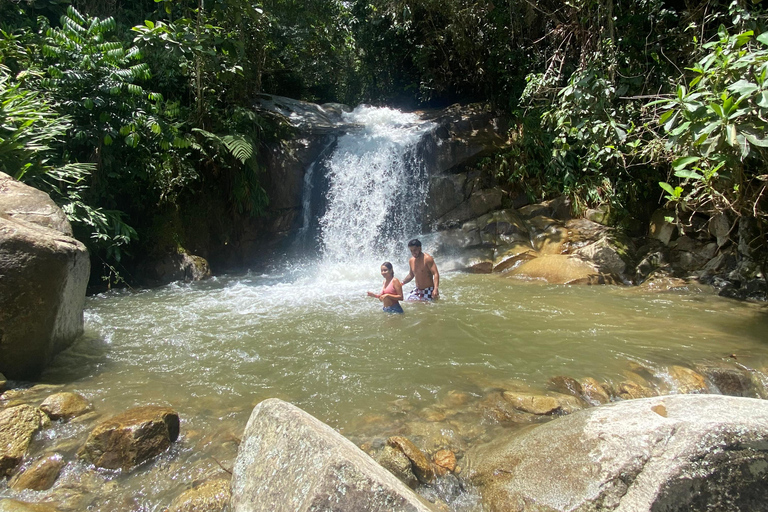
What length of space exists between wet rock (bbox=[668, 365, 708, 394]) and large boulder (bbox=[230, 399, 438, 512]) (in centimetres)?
309

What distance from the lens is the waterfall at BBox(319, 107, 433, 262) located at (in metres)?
11.5


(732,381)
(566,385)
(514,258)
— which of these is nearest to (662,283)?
(514,258)

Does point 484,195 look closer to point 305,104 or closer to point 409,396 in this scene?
point 305,104

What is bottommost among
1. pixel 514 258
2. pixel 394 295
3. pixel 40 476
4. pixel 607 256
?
pixel 40 476

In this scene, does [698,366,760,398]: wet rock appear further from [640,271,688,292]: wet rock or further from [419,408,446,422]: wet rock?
[640,271,688,292]: wet rock

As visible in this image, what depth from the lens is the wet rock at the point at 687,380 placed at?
13.5ft

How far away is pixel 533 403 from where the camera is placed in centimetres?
371

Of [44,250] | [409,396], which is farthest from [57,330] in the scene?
[409,396]

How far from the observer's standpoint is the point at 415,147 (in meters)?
12.4

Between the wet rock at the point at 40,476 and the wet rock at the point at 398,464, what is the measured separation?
81.8 inches

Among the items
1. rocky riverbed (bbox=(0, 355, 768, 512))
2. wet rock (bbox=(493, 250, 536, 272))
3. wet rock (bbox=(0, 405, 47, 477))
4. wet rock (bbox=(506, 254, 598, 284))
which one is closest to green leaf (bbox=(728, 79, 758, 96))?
rocky riverbed (bbox=(0, 355, 768, 512))

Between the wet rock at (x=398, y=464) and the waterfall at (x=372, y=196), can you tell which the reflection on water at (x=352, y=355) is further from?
the waterfall at (x=372, y=196)

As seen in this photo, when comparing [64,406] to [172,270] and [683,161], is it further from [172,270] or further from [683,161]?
[172,270]

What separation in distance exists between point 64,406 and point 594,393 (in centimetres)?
435
